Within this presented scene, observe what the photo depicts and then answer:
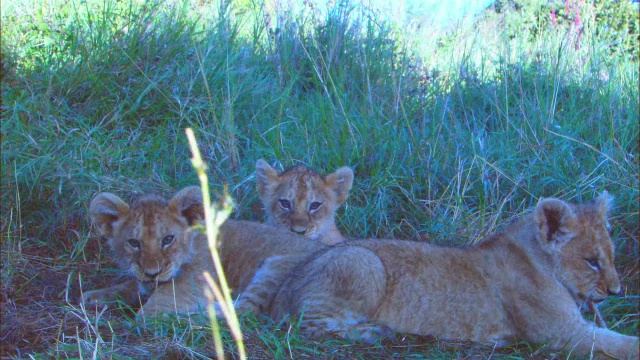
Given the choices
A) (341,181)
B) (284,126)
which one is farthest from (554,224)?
(284,126)

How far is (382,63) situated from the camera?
26.0ft

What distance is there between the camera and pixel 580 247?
15.0 feet

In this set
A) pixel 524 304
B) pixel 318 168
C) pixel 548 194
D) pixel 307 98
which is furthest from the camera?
pixel 307 98

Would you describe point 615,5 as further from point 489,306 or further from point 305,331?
point 305,331

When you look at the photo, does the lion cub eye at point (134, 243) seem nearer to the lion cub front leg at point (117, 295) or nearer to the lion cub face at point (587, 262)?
the lion cub front leg at point (117, 295)

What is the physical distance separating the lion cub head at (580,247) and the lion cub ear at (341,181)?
5.77ft

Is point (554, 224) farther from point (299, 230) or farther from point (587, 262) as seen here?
point (299, 230)

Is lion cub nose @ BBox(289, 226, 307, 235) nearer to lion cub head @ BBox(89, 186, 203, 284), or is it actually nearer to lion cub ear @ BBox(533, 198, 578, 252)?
lion cub head @ BBox(89, 186, 203, 284)

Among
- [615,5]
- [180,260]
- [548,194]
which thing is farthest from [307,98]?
[615,5]

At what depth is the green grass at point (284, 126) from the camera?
560 centimetres

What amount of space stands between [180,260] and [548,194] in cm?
292

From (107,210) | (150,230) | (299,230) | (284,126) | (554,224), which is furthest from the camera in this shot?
(284,126)

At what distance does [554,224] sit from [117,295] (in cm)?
275

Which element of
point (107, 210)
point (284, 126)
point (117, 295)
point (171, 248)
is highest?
point (284, 126)
